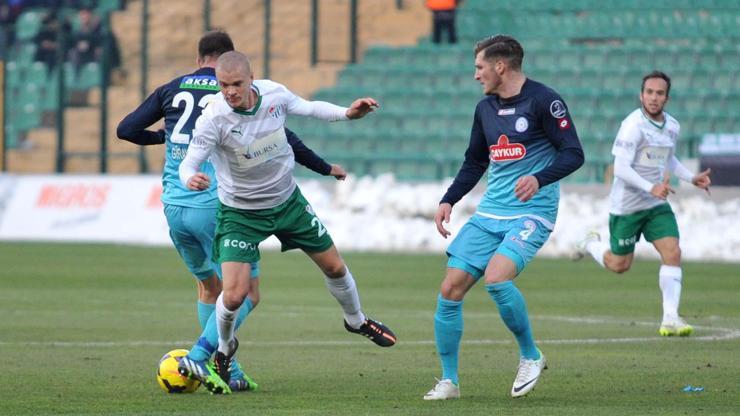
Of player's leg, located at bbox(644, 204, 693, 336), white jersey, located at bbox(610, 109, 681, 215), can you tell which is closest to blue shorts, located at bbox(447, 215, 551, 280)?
player's leg, located at bbox(644, 204, 693, 336)

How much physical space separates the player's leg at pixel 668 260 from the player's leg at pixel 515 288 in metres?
3.81

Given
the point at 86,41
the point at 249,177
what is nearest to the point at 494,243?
the point at 249,177

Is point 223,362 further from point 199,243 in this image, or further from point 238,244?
point 199,243

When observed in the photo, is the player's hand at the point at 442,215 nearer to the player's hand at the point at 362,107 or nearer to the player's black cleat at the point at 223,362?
the player's hand at the point at 362,107

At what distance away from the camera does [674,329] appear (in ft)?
40.7

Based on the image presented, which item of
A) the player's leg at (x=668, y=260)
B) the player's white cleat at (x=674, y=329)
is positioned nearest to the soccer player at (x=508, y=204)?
the player's white cleat at (x=674, y=329)

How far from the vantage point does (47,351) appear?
11.2 m

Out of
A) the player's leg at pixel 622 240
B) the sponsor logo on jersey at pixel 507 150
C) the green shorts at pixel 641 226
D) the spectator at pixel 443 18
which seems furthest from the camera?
the spectator at pixel 443 18

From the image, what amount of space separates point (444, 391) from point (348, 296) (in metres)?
1.12

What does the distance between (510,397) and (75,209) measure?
1885 centimetres

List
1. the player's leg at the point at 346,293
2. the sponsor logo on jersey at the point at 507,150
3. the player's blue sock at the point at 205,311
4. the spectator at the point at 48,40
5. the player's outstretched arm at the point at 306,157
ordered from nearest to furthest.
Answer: the sponsor logo on jersey at the point at 507,150 < the player's leg at the point at 346,293 < the player's outstretched arm at the point at 306,157 < the player's blue sock at the point at 205,311 < the spectator at the point at 48,40

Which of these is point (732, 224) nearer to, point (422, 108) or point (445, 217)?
point (422, 108)

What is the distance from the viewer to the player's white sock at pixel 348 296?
31.1ft

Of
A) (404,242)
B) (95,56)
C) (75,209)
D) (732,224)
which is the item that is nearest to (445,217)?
(732,224)
